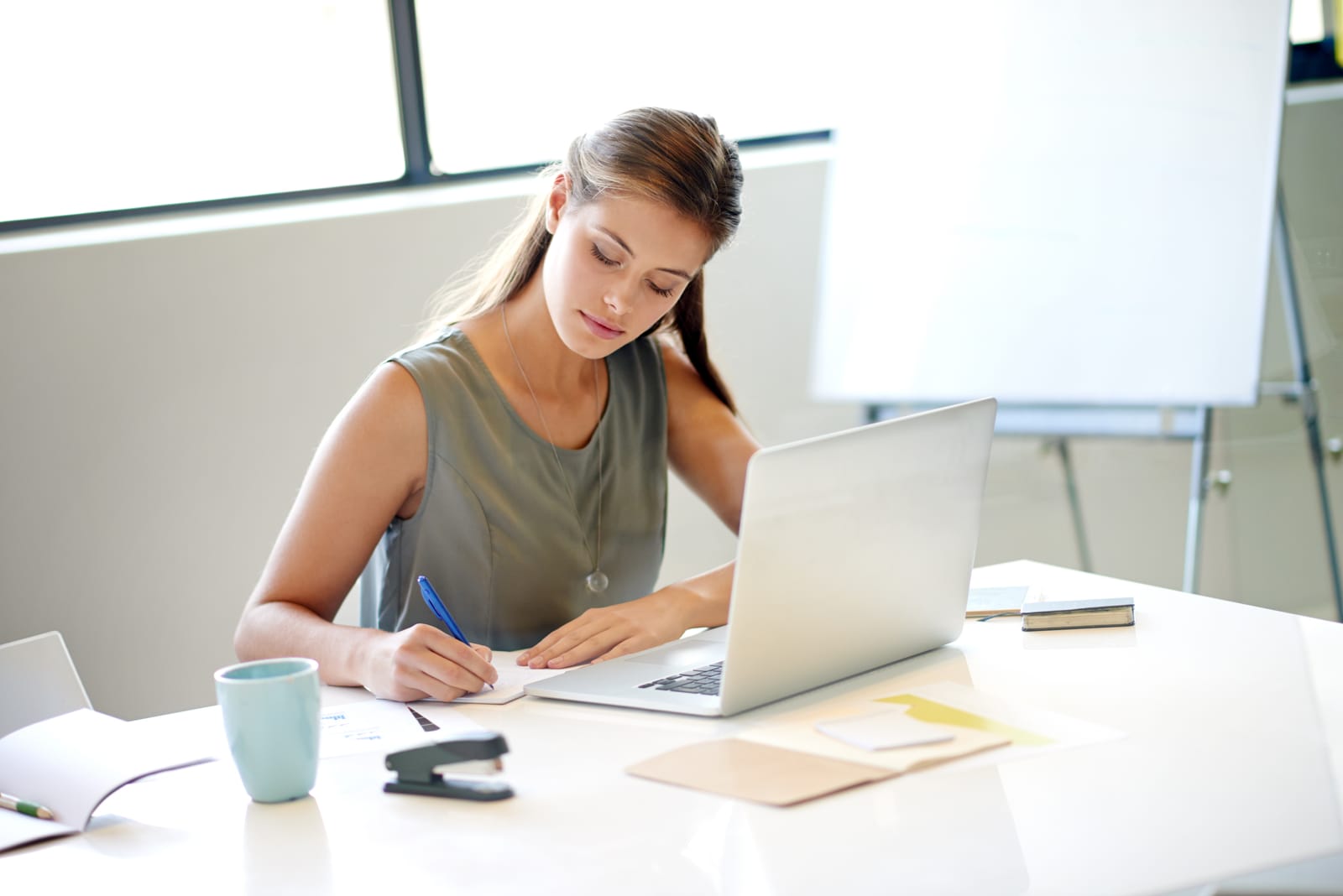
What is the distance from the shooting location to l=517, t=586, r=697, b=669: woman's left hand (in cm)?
119

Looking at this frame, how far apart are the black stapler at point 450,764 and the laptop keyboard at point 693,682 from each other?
22 centimetres

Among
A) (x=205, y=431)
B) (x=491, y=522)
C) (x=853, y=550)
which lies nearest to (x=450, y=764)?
(x=853, y=550)

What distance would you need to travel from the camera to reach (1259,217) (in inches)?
89.9

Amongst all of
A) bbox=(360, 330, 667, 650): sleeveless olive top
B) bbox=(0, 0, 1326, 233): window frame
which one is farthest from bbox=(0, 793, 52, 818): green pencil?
bbox=(0, 0, 1326, 233): window frame

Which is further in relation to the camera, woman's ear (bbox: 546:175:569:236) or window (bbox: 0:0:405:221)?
window (bbox: 0:0:405:221)

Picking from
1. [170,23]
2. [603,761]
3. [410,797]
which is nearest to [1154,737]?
[603,761]

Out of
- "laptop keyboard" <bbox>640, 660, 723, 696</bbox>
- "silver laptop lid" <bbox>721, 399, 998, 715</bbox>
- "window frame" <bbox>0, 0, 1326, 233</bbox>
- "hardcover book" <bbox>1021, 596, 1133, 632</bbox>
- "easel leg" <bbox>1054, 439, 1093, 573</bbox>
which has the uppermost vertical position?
"window frame" <bbox>0, 0, 1326, 233</bbox>

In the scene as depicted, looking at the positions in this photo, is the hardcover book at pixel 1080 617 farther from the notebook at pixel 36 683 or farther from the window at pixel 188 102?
the window at pixel 188 102

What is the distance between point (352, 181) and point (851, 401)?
1.19m

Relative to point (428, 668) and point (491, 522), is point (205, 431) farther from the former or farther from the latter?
point (428, 668)

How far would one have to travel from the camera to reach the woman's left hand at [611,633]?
1188 mm

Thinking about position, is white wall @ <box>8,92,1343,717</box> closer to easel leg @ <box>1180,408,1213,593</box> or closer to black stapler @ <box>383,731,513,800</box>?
easel leg @ <box>1180,408,1213,593</box>

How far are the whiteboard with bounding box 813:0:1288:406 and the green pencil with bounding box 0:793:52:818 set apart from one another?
82.4 inches

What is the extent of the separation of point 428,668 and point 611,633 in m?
0.21
